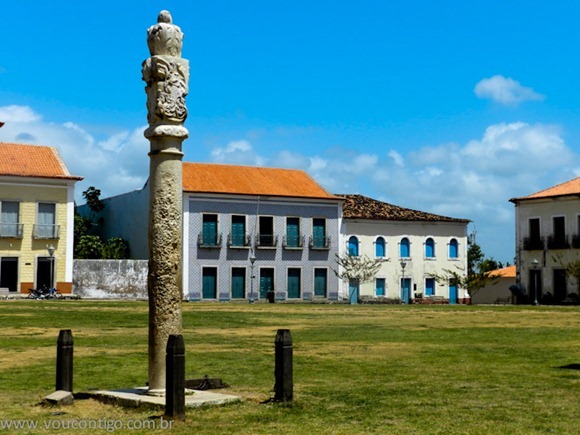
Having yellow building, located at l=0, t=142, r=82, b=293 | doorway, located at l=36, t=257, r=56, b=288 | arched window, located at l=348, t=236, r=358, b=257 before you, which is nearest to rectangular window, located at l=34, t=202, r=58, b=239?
yellow building, located at l=0, t=142, r=82, b=293

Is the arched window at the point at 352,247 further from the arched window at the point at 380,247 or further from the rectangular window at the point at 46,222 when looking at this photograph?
the rectangular window at the point at 46,222

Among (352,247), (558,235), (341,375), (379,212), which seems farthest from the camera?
(379,212)

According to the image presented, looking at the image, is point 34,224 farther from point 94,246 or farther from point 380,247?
point 380,247

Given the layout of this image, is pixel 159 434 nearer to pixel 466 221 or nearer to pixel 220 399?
pixel 220 399

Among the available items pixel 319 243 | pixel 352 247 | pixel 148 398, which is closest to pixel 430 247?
pixel 352 247

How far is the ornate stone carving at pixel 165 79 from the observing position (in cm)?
1038

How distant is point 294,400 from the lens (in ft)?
33.2

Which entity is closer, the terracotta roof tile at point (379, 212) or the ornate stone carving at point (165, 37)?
the ornate stone carving at point (165, 37)

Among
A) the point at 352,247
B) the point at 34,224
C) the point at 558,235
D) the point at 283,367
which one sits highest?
the point at 34,224

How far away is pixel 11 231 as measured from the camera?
48125 millimetres

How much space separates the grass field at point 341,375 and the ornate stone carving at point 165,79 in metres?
3.34

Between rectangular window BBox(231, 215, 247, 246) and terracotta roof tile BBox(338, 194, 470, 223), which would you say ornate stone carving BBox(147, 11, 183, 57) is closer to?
rectangular window BBox(231, 215, 247, 246)

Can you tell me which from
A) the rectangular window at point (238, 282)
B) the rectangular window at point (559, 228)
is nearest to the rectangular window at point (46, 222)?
the rectangular window at point (238, 282)

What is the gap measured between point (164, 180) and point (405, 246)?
50040mm
